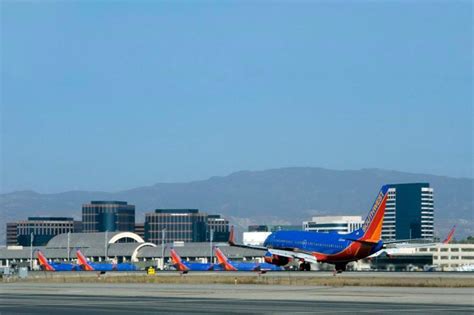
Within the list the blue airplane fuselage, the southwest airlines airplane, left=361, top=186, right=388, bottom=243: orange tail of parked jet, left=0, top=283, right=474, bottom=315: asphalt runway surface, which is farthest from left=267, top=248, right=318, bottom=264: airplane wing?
left=0, top=283, right=474, bottom=315: asphalt runway surface

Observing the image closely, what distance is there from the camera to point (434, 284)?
299 feet

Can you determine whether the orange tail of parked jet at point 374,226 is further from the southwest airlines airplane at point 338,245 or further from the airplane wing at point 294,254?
the airplane wing at point 294,254

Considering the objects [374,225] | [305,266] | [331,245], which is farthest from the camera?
[305,266]

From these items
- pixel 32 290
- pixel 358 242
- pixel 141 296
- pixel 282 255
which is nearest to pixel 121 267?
pixel 282 255

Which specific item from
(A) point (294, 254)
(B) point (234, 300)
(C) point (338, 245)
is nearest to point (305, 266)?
(A) point (294, 254)

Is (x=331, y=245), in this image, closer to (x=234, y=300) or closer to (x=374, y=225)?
(x=374, y=225)

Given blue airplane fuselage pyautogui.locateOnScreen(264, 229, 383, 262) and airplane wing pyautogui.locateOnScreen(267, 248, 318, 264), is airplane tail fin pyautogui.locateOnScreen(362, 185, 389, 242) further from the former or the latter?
airplane wing pyautogui.locateOnScreen(267, 248, 318, 264)

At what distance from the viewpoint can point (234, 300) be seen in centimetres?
7106

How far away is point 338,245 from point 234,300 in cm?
6386

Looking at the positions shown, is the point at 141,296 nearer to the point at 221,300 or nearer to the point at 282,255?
the point at 221,300

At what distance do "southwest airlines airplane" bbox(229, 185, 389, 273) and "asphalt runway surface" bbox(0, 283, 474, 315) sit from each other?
42.6 metres

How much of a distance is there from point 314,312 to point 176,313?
7.22 meters

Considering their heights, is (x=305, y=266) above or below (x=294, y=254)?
below

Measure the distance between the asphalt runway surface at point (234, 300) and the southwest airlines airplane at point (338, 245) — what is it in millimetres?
42574
